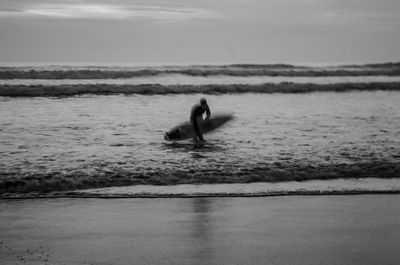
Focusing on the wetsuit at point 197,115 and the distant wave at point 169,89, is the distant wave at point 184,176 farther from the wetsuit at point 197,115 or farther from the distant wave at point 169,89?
the distant wave at point 169,89

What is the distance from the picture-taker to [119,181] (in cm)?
1049

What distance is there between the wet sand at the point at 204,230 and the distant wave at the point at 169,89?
23.8 metres

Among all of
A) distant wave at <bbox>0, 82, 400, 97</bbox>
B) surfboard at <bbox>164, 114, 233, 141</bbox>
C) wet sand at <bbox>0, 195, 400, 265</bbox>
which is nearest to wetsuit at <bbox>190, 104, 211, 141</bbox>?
surfboard at <bbox>164, 114, 233, 141</bbox>

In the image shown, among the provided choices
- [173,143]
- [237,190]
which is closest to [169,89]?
[173,143]

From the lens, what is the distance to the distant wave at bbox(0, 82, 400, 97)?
103 feet

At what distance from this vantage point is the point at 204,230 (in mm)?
7047

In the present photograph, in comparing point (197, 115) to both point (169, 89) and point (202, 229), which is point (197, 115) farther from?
point (169, 89)

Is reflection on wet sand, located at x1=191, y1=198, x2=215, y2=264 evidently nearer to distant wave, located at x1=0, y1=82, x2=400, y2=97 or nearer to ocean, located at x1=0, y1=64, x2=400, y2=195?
ocean, located at x1=0, y1=64, x2=400, y2=195

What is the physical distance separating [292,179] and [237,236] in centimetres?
439

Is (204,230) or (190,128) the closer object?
(204,230)

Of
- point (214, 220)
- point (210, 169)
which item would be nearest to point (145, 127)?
point (210, 169)

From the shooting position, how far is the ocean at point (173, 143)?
11141mm

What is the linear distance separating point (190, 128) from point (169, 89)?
1848 cm

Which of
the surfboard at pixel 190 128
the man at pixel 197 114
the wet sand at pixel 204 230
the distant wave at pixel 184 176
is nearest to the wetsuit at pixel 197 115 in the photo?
the man at pixel 197 114
